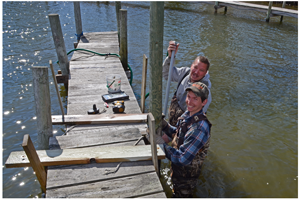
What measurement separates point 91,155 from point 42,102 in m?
1.11

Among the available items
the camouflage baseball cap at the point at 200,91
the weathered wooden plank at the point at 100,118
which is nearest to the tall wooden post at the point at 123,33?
the weathered wooden plank at the point at 100,118

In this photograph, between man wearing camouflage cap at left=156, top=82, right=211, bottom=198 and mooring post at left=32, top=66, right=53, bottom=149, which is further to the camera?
mooring post at left=32, top=66, right=53, bottom=149

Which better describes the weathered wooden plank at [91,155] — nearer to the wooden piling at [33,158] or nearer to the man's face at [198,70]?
the wooden piling at [33,158]

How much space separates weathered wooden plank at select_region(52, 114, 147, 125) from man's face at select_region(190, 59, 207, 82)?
4.32ft

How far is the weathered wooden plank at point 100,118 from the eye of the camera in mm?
4676

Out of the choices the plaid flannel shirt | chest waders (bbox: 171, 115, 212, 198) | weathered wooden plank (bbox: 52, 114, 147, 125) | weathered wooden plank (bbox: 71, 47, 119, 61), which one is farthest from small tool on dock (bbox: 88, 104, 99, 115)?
weathered wooden plank (bbox: 71, 47, 119, 61)

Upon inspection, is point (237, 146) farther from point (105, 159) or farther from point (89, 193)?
point (89, 193)

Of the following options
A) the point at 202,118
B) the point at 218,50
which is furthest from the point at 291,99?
the point at 202,118

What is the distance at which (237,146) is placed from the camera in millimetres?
6359

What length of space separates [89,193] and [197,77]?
99.8 inches

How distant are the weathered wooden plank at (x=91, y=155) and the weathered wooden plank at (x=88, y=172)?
2.7 inches

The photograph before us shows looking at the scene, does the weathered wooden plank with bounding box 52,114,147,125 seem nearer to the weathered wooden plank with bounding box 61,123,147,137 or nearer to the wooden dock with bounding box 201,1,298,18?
the weathered wooden plank with bounding box 61,123,147,137

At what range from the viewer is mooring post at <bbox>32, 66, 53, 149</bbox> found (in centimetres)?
357

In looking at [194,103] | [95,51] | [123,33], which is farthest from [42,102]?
[95,51]
